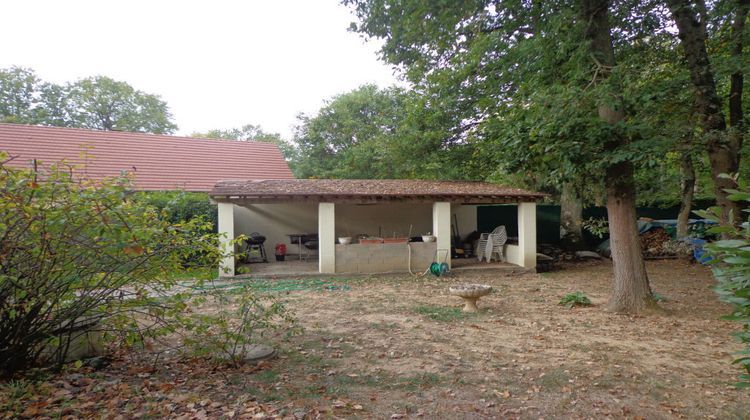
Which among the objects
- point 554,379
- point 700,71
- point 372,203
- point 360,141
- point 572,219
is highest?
point 360,141

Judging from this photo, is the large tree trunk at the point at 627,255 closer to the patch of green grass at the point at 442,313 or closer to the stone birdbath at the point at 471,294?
the stone birdbath at the point at 471,294

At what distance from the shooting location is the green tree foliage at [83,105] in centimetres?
2267

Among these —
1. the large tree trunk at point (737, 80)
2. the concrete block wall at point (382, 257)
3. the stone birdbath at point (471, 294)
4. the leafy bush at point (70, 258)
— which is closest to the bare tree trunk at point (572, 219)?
the concrete block wall at point (382, 257)

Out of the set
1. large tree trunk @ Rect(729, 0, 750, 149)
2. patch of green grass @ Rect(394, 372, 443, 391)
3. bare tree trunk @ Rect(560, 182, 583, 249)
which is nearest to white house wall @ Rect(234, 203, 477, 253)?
bare tree trunk @ Rect(560, 182, 583, 249)

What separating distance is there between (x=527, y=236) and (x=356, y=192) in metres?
4.79

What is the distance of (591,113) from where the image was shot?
643cm

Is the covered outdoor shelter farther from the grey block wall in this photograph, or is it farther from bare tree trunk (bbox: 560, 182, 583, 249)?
bare tree trunk (bbox: 560, 182, 583, 249)

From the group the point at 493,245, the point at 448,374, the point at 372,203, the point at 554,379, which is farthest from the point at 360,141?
the point at 554,379

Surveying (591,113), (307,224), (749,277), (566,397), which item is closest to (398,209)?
(307,224)

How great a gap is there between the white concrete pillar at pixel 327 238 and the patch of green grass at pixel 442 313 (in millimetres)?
3885

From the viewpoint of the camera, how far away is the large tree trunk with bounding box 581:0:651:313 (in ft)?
21.4

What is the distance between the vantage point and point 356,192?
1063cm

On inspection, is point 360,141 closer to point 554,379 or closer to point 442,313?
point 442,313

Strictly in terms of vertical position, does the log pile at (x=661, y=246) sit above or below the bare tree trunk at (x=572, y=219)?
below
